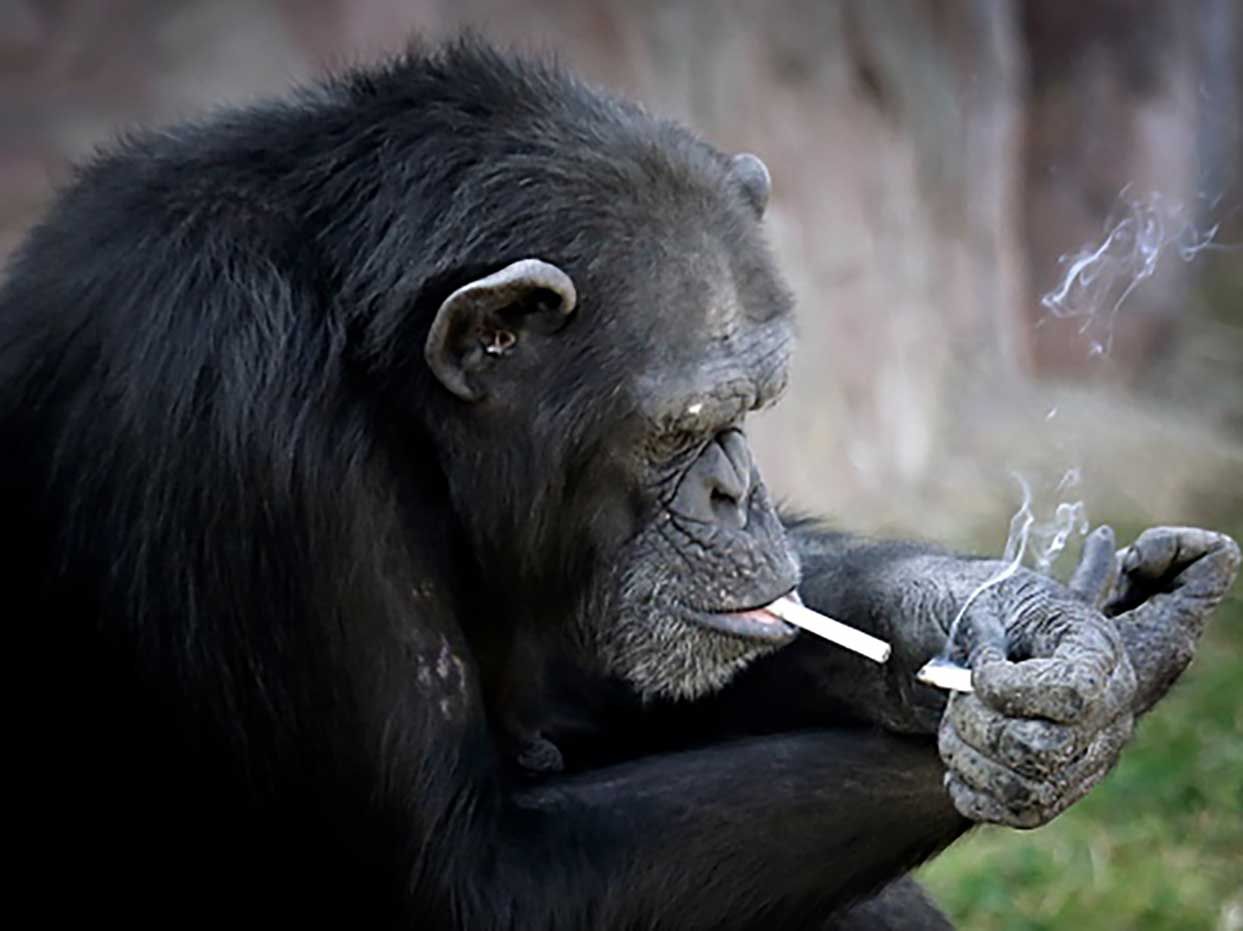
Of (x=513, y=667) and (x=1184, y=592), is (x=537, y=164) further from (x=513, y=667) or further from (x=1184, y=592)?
(x=1184, y=592)

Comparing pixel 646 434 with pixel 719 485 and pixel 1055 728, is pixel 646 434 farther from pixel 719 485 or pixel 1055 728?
pixel 1055 728

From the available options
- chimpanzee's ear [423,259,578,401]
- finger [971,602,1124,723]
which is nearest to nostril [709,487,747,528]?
chimpanzee's ear [423,259,578,401]

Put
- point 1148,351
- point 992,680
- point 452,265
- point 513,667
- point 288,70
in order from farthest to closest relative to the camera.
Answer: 1. point 1148,351
2. point 288,70
3. point 513,667
4. point 452,265
5. point 992,680

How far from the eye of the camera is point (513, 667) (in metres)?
4.06

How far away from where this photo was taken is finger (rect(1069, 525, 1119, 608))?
3910 mm

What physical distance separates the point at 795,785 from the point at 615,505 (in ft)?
1.94

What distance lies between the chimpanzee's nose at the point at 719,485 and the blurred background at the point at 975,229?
0.77 m

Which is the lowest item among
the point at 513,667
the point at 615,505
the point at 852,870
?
the point at 852,870

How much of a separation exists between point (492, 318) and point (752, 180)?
0.71m

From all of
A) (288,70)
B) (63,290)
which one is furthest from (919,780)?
(288,70)

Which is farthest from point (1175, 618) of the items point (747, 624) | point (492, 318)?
point (492, 318)

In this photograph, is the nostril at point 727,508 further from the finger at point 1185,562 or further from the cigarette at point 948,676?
the finger at point 1185,562

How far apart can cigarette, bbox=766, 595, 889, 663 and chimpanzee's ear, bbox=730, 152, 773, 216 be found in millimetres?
763

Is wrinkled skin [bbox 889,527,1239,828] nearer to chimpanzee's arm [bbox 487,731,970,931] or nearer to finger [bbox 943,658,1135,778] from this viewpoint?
finger [bbox 943,658,1135,778]
